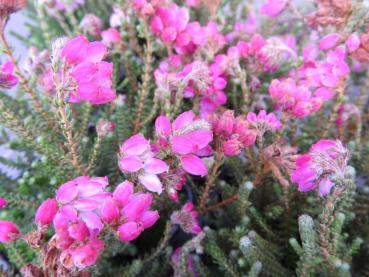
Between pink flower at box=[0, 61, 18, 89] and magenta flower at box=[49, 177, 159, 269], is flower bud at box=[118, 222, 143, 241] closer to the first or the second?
magenta flower at box=[49, 177, 159, 269]

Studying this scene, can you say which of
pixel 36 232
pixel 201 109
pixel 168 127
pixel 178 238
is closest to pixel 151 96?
pixel 201 109

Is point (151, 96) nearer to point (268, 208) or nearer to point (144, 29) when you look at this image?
point (144, 29)

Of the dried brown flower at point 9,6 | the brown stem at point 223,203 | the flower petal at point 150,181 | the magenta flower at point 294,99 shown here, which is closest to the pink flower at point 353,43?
the magenta flower at point 294,99

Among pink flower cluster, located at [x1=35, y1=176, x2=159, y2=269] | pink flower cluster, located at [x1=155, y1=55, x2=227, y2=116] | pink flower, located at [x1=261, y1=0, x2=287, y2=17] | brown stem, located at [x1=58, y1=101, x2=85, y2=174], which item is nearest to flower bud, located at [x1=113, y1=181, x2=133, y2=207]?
pink flower cluster, located at [x1=35, y1=176, x2=159, y2=269]

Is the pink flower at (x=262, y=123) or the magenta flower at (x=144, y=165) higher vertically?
the magenta flower at (x=144, y=165)

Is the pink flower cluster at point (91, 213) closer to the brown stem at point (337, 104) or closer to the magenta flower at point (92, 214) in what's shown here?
the magenta flower at point (92, 214)

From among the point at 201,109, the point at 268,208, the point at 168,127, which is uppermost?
the point at 168,127
